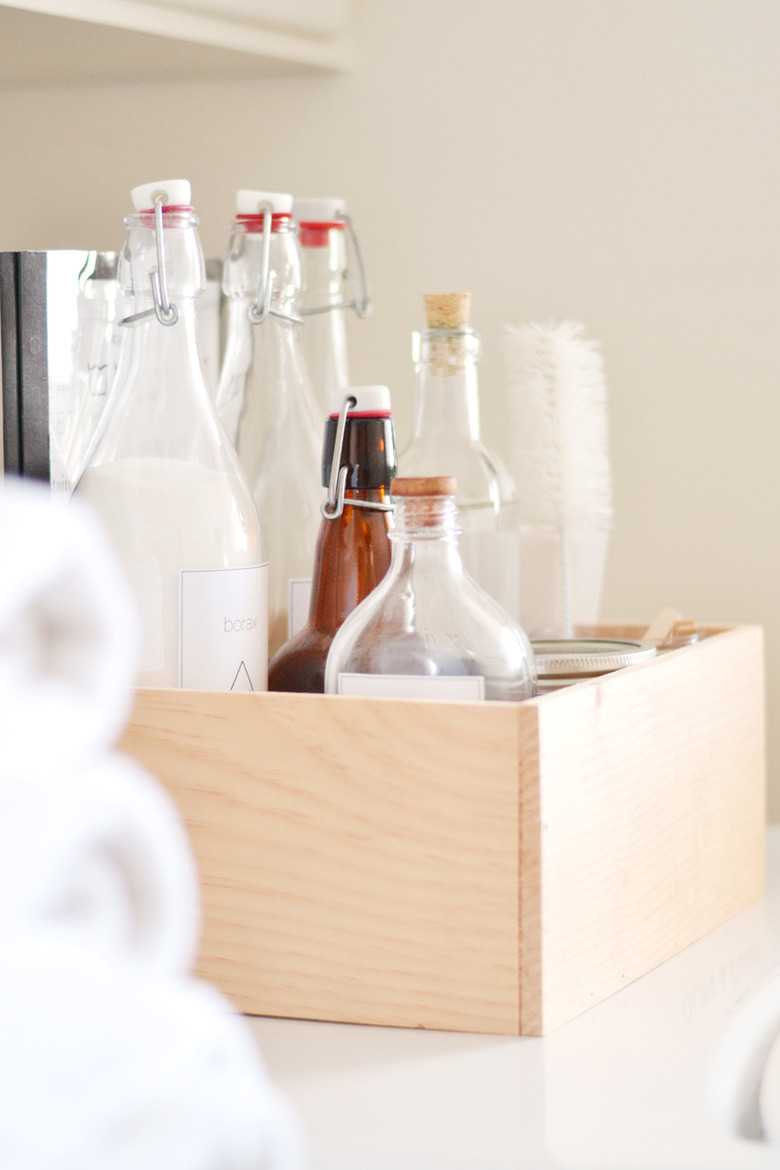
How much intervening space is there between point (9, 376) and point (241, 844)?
254mm

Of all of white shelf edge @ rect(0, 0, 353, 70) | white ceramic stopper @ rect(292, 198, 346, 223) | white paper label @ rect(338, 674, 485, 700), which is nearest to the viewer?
white paper label @ rect(338, 674, 485, 700)

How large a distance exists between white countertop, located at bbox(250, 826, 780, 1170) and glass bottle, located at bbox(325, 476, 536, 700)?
0.13 meters

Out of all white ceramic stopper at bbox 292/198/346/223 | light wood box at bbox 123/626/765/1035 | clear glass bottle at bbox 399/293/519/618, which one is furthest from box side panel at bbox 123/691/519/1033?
white ceramic stopper at bbox 292/198/346/223

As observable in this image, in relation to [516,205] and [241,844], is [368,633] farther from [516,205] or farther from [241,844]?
[516,205]

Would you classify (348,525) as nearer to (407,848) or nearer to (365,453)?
(365,453)

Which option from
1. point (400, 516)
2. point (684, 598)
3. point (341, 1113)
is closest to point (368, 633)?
point (400, 516)

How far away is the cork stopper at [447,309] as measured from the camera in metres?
0.65

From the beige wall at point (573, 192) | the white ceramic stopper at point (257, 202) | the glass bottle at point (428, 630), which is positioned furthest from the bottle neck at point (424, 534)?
the beige wall at point (573, 192)

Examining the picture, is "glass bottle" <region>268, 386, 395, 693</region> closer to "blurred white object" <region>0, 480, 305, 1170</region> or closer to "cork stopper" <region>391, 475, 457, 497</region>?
"cork stopper" <region>391, 475, 457, 497</region>

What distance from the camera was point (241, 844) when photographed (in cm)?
51

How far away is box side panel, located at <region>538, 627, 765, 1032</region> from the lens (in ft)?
1.62

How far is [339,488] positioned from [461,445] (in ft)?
0.45

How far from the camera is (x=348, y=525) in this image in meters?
0.58

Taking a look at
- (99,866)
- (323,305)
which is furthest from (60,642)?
(323,305)
